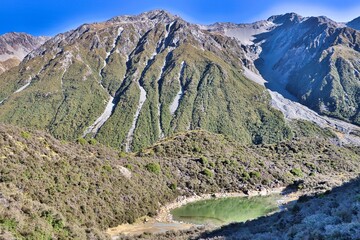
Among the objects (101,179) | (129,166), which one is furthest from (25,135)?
(129,166)

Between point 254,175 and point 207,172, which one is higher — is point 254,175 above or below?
below

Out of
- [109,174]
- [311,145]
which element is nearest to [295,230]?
[109,174]

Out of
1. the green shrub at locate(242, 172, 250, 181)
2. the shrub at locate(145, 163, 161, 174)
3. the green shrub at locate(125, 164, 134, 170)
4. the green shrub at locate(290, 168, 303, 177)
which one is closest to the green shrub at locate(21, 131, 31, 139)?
the green shrub at locate(125, 164, 134, 170)

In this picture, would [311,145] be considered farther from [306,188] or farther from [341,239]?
[341,239]

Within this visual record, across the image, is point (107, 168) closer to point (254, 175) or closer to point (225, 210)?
point (225, 210)

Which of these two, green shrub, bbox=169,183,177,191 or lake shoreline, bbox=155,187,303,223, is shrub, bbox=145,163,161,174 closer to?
green shrub, bbox=169,183,177,191
